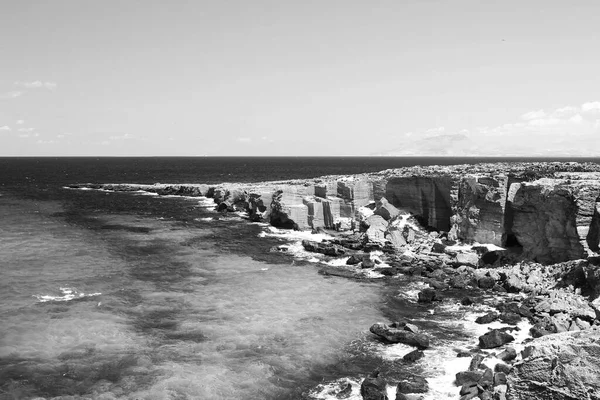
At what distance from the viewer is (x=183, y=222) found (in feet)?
238

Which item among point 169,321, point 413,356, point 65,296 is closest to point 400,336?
point 413,356

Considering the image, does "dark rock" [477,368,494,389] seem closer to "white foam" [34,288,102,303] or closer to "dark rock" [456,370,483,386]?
"dark rock" [456,370,483,386]

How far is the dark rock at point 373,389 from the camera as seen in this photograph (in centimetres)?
2311

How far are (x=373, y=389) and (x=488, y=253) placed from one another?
27.3 metres

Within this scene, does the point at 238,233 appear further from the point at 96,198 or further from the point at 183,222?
the point at 96,198

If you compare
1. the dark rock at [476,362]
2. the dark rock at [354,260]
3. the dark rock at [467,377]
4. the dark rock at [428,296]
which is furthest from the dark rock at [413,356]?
the dark rock at [354,260]

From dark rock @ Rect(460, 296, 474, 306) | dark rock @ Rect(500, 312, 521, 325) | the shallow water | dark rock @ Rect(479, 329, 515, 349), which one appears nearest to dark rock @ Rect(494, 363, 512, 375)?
dark rock @ Rect(479, 329, 515, 349)

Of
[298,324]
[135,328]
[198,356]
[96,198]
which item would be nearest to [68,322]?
[135,328]

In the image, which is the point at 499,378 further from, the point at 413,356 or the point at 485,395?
the point at 413,356

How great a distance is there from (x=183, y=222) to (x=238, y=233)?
43.1 feet

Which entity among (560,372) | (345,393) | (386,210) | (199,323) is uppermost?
(386,210)

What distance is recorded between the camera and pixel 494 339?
28.7 m

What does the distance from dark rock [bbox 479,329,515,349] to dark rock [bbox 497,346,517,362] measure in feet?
4.93

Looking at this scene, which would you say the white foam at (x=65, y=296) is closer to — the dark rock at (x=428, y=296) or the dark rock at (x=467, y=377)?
the dark rock at (x=428, y=296)
